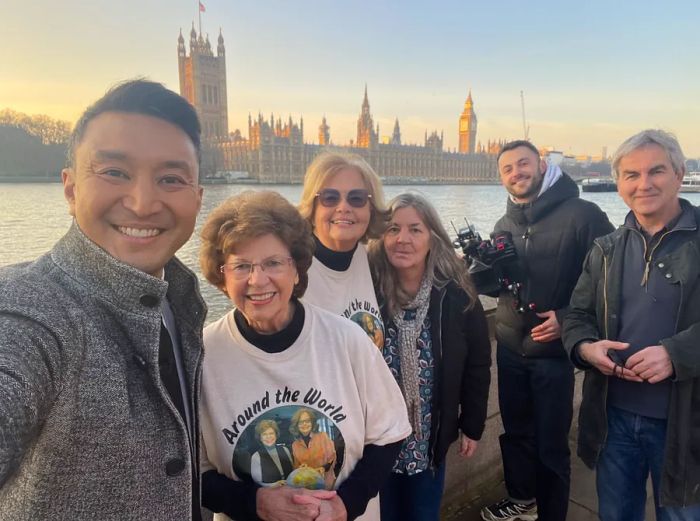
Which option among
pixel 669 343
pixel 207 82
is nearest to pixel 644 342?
pixel 669 343

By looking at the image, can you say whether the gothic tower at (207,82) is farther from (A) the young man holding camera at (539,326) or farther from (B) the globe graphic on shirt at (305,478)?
(B) the globe graphic on shirt at (305,478)

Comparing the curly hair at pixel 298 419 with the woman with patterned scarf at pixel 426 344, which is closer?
the curly hair at pixel 298 419

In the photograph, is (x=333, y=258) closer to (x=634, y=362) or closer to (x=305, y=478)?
(x=305, y=478)

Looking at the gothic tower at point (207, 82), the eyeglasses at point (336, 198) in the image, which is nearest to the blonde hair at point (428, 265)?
the eyeglasses at point (336, 198)

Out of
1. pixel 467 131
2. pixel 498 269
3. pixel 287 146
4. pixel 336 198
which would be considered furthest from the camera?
pixel 467 131

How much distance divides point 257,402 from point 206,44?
90.4 m

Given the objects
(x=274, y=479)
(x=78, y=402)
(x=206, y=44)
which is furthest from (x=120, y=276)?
(x=206, y=44)

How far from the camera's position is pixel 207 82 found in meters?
74.2

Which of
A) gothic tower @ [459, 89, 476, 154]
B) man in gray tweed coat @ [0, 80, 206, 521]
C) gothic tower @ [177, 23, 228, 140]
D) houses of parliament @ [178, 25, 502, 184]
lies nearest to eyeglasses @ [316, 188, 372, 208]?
man in gray tweed coat @ [0, 80, 206, 521]

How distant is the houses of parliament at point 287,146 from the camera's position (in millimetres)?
67375

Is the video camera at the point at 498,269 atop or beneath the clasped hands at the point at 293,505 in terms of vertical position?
atop

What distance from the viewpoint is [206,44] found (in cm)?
7938

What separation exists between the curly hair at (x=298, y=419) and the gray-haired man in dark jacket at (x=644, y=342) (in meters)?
1.07

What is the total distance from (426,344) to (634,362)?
678 mm
